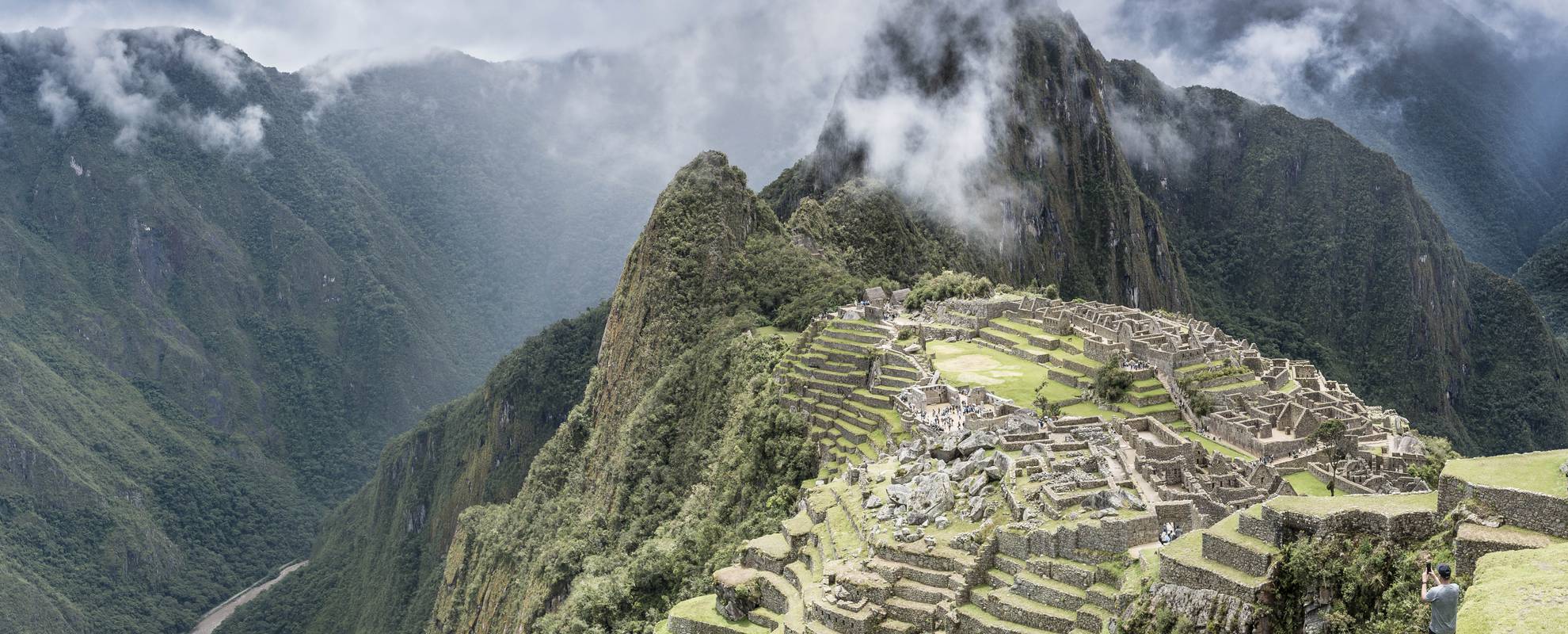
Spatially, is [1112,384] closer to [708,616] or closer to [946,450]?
[946,450]

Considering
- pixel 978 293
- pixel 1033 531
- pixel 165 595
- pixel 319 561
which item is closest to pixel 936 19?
pixel 978 293

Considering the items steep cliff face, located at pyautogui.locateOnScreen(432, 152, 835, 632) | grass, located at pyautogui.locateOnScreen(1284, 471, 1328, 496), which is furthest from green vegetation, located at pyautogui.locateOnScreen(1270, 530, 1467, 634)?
steep cliff face, located at pyautogui.locateOnScreen(432, 152, 835, 632)

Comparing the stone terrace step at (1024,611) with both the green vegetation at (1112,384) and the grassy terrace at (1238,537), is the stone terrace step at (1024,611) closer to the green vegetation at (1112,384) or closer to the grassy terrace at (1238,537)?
the grassy terrace at (1238,537)

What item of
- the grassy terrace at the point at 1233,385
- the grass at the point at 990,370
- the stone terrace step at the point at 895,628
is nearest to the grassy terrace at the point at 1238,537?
the stone terrace step at the point at 895,628

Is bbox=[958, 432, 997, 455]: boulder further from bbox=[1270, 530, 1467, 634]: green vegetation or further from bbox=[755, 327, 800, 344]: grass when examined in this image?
bbox=[755, 327, 800, 344]: grass

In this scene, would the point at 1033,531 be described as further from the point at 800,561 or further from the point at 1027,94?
the point at 1027,94

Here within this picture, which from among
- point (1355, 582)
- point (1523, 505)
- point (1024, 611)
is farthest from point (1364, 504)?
point (1024, 611)
